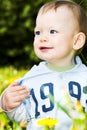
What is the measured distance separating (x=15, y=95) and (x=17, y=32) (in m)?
8.65

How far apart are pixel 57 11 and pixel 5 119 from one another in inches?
32.7

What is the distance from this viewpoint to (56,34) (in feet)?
9.33

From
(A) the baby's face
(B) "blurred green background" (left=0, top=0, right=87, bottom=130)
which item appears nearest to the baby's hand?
(A) the baby's face

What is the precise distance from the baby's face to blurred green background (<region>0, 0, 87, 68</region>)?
7475 millimetres

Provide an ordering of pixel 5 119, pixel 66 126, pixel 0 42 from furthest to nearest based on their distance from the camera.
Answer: pixel 0 42
pixel 5 119
pixel 66 126

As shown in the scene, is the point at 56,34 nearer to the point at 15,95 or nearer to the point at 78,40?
the point at 78,40

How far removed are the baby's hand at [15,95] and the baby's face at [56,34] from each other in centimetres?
21

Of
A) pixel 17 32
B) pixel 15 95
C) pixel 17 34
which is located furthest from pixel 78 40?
pixel 17 34

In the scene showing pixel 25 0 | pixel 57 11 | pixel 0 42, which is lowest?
pixel 0 42

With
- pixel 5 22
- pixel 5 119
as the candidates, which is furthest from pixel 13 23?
pixel 5 119

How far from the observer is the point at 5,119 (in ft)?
10.8

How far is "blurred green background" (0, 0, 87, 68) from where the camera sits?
429 inches

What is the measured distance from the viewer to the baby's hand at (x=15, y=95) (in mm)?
2830

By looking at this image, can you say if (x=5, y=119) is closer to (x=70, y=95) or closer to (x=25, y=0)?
(x=70, y=95)
